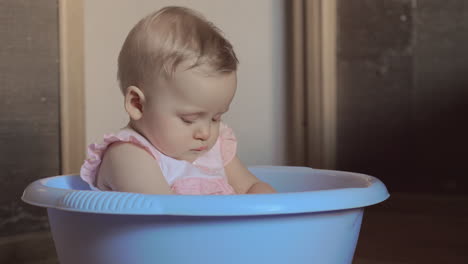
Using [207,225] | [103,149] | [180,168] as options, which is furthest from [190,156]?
[207,225]

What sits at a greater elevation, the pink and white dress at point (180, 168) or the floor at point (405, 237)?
the pink and white dress at point (180, 168)

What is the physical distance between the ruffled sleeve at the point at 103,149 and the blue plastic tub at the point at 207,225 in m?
0.14

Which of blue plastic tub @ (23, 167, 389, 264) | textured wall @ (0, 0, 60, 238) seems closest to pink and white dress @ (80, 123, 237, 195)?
blue plastic tub @ (23, 167, 389, 264)

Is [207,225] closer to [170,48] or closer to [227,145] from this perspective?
[170,48]

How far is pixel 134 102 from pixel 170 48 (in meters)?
0.10

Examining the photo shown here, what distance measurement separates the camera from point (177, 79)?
0.86 metres

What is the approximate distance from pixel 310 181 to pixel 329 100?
2.10ft

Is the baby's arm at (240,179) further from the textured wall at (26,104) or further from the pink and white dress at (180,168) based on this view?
the textured wall at (26,104)

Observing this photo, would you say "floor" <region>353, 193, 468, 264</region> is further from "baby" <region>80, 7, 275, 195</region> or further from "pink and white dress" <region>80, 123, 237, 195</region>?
"baby" <region>80, 7, 275, 195</region>

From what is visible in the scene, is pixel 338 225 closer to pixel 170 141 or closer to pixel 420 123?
pixel 170 141

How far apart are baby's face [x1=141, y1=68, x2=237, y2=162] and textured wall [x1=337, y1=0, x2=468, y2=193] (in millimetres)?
841

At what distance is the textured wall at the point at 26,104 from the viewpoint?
4.08ft

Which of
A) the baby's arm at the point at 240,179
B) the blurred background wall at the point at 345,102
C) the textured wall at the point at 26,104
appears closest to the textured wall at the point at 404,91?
the blurred background wall at the point at 345,102

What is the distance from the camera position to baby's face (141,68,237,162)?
0.85 m
